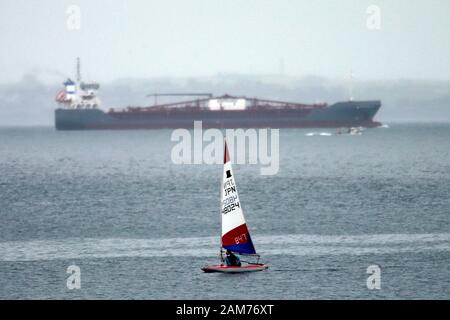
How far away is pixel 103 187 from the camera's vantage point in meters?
101

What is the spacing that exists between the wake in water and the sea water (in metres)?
0.07

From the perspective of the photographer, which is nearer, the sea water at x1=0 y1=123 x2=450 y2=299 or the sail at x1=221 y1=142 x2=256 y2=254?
the sail at x1=221 y1=142 x2=256 y2=254

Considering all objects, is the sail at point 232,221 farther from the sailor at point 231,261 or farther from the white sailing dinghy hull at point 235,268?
the white sailing dinghy hull at point 235,268

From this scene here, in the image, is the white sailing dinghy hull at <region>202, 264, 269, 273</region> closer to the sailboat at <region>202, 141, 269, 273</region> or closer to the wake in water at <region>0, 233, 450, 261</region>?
the sailboat at <region>202, 141, 269, 273</region>

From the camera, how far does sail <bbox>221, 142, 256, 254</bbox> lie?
44.3 metres

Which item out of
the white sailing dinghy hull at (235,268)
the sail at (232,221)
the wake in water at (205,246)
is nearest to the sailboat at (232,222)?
the sail at (232,221)

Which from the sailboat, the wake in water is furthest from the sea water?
the sailboat

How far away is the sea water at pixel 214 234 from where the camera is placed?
149ft

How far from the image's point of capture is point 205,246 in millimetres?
56750

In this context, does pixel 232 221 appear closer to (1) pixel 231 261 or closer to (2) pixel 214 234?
(1) pixel 231 261

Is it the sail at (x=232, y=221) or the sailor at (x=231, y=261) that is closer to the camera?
the sail at (x=232, y=221)

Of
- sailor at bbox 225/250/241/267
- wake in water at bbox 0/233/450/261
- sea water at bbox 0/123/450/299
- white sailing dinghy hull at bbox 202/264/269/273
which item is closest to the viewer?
sea water at bbox 0/123/450/299

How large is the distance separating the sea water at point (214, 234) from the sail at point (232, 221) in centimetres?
184
